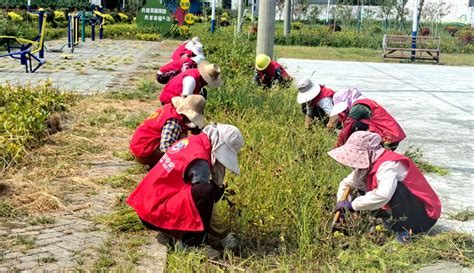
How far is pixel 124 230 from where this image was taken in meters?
4.34

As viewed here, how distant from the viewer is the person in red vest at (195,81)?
6.36 metres

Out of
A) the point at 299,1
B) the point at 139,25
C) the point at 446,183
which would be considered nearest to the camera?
the point at 446,183

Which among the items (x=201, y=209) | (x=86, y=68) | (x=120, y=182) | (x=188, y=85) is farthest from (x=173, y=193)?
(x=86, y=68)

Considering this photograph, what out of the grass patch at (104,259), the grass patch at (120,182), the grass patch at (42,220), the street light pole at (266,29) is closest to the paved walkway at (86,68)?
the street light pole at (266,29)

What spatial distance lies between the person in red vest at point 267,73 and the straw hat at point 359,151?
493cm

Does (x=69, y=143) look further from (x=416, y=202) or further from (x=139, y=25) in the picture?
(x=139, y=25)

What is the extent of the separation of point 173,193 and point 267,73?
574 centimetres

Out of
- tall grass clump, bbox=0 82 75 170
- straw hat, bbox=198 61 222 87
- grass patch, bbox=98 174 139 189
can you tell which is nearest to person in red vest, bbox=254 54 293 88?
tall grass clump, bbox=0 82 75 170

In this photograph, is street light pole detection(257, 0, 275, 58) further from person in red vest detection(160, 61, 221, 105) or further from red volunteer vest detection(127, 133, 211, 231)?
red volunteer vest detection(127, 133, 211, 231)

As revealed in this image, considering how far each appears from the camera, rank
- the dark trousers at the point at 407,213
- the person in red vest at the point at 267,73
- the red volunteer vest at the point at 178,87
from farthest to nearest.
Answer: the person in red vest at the point at 267,73 → the red volunteer vest at the point at 178,87 → the dark trousers at the point at 407,213

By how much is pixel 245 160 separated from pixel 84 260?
7.04ft

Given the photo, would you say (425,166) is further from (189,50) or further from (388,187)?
(189,50)

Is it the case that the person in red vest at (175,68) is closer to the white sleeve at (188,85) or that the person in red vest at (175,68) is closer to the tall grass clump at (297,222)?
the white sleeve at (188,85)

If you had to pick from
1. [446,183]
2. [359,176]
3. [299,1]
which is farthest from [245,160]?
[299,1]
